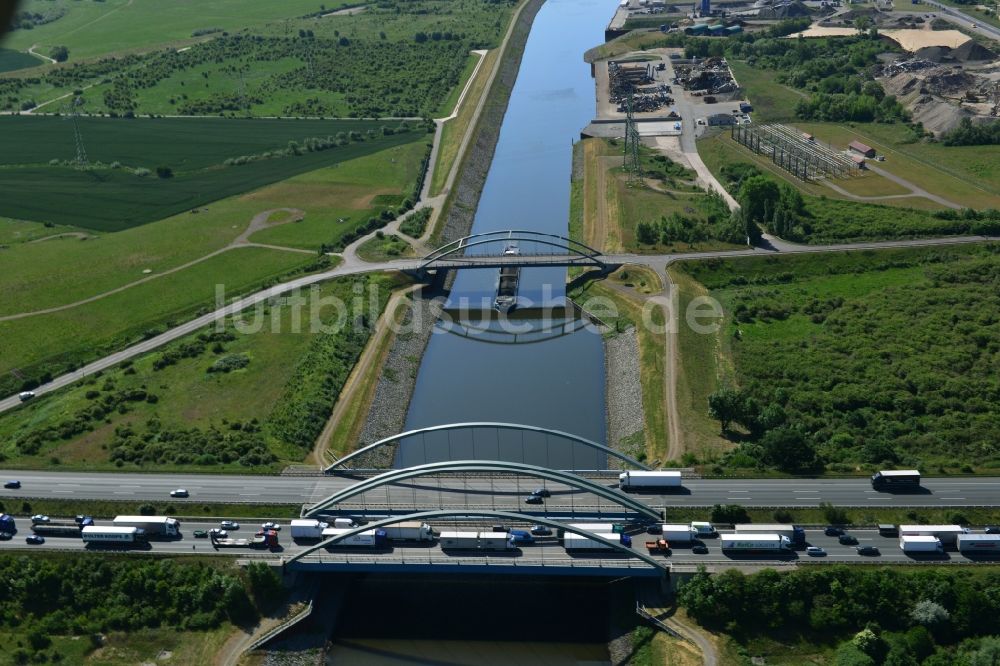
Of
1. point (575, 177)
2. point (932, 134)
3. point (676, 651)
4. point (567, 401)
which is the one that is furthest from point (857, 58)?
point (676, 651)

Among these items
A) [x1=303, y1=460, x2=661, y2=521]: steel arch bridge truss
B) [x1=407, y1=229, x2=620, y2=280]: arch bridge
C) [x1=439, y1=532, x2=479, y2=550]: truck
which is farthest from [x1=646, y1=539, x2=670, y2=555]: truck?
[x1=407, y1=229, x2=620, y2=280]: arch bridge

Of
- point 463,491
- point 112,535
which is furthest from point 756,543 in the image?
point 112,535

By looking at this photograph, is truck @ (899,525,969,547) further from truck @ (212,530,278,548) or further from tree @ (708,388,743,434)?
truck @ (212,530,278,548)

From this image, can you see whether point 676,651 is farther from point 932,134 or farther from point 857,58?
point 857,58

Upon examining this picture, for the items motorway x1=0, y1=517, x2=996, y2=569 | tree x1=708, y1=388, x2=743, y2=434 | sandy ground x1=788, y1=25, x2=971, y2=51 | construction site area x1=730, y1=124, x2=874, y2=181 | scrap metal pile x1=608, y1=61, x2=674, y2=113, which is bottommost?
motorway x1=0, y1=517, x2=996, y2=569

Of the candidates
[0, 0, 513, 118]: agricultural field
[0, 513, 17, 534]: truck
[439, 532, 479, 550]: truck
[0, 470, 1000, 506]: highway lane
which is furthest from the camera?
[0, 0, 513, 118]: agricultural field

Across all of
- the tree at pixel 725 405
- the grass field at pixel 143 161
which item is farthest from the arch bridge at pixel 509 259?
the grass field at pixel 143 161

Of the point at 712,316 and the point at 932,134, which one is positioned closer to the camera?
the point at 712,316
